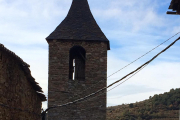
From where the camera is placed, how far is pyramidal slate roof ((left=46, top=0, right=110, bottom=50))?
13.8m

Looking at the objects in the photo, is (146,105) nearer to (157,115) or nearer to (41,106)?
(157,115)

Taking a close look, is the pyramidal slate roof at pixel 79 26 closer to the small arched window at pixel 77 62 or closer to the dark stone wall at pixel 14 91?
the small arched window at pixel 77 62

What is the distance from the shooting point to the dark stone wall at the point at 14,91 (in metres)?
7.84

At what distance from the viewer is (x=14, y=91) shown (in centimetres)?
873

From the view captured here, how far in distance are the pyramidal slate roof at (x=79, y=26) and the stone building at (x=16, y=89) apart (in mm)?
3139

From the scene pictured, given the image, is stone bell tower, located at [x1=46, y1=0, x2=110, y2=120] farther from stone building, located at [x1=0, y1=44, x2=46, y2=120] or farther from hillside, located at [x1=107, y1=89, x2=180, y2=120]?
hillside, located at [x1=107, y1=89, x2=180, y2=120]

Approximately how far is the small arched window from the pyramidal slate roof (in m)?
0.47

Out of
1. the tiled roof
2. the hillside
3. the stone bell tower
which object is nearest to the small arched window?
the stone bell tower

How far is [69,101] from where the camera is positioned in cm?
1338

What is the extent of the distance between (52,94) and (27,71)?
4.03m

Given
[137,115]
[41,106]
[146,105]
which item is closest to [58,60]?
[41,106]

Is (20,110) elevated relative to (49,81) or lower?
lower

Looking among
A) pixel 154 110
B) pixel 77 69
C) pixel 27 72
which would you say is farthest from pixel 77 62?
pixel 154 110

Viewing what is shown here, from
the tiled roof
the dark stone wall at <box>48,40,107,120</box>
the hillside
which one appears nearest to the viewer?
the tiled roof
